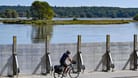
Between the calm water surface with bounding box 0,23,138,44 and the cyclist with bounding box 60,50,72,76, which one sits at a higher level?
the cyclist with bounding box 60,50,72,76

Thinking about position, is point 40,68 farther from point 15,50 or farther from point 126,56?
point 126,56

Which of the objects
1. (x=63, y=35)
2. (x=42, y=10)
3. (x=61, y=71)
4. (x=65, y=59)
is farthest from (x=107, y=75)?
(x=42, y=10)

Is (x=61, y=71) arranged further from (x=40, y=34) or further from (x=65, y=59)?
(x=40, y=34)

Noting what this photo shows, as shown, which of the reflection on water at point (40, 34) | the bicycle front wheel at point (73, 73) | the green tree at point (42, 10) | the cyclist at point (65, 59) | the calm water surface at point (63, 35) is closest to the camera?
the cyclist at point (65, 59)

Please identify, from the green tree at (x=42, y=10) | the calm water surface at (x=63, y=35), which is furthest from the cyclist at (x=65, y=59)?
the green tree at (x=42, y=10)

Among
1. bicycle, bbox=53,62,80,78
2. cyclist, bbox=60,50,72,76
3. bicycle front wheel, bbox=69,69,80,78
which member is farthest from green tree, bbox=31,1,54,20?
cyclist, bbox=60,50,72,76

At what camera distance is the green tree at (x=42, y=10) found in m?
178

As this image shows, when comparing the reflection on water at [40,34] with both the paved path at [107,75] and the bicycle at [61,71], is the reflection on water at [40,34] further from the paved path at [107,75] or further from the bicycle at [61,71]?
the bicycle at [61,71]

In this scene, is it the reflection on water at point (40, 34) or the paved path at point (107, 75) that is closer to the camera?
the paved path at point (107, 75)

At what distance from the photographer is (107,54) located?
925 inches

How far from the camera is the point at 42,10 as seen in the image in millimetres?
176750

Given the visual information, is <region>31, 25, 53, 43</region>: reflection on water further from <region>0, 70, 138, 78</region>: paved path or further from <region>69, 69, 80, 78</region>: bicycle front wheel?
<region>69, 69, 80, 78</region>: bicycle front wheel

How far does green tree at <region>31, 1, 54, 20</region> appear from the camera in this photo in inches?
7008

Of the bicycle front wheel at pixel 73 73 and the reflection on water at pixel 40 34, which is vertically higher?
the bicycle front wheel at pixel 73 73
